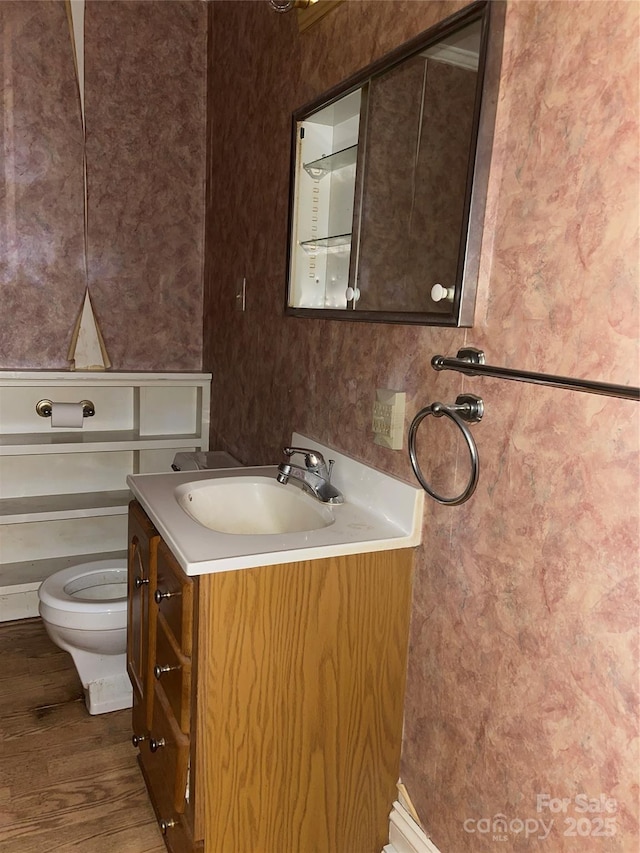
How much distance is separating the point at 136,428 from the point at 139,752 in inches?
57.1

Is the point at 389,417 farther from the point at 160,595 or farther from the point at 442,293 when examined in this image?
the point at 160,595

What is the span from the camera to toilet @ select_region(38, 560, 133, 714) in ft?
6.61

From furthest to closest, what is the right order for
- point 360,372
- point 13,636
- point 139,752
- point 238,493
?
1. point 13,636
2. point 139,752
3. point 238,493
4. point 360,372

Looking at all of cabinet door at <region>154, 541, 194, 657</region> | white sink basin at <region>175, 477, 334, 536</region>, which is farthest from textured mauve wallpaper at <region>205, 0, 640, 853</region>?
cabinet door at <region>154, 541, 194, 657</region>

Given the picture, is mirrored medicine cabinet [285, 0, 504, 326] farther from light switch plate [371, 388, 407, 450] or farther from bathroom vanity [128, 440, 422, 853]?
bathroom vanity [128, 440, 422, 853]

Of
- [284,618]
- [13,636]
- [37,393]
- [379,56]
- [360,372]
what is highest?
[379,56]

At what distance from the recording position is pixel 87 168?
2.75 meters

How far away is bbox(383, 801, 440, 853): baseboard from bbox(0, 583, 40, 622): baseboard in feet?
5.87

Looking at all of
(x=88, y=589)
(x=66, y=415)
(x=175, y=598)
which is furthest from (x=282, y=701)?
(x=66, y=415)

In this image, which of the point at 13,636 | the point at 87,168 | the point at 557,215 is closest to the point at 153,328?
the point at 87,168

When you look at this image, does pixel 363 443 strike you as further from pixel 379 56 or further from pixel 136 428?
pixel 136 428

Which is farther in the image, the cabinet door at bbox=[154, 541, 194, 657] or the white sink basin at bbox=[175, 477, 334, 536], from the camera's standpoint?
the white sink basin at bbox=[175, 477, 334, 536]

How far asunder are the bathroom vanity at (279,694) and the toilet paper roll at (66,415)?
131 centimetres

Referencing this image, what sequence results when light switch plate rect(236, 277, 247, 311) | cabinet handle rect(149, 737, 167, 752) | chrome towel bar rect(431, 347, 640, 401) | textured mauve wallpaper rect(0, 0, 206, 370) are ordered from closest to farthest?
chrome towel bar rect(431, 347, 640, 401) < cabinet handle rect(149, 737, 167, 752) < light switch plate rect(236, 277, 247, 311) < textured mauve wallpaper rect(0, 0, 206, 370)
